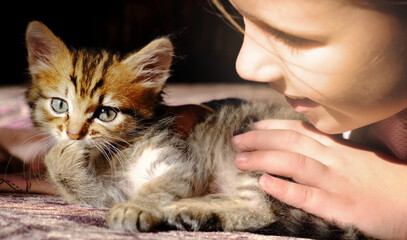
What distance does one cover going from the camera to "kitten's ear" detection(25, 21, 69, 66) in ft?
3.70

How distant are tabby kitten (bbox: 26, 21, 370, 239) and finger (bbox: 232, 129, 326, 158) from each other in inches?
2.7

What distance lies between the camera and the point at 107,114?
107cm

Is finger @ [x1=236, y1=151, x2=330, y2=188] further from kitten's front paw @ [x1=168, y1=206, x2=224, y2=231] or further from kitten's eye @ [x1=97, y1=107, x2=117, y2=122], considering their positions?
kitten's eye @ [x1=97, y1=107, x2=117, y2=122]

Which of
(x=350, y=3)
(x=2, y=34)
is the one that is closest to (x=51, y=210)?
(x=350, y=3)

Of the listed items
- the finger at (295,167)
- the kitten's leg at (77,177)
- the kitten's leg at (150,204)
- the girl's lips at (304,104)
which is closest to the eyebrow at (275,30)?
the girl's lips at (304,104)

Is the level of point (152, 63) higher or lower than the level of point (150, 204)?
higher

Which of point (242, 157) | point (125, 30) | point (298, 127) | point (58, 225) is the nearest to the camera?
point (58, 225)

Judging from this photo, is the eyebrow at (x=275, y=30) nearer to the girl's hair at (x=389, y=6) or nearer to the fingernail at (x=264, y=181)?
the girl's hair at (x=389, y=6)

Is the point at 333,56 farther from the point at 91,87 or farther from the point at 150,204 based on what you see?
the point at 91,87

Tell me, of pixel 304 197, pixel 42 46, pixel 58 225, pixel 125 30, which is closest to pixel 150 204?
pixel 58 225

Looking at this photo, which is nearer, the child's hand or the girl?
the girl

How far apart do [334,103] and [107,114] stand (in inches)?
22.3

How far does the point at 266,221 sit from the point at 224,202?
0.35 ft

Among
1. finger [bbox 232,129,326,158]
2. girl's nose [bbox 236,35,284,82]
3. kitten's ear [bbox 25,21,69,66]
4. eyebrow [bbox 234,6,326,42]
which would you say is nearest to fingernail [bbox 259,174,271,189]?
finger [bbox 232,129,326,158]
